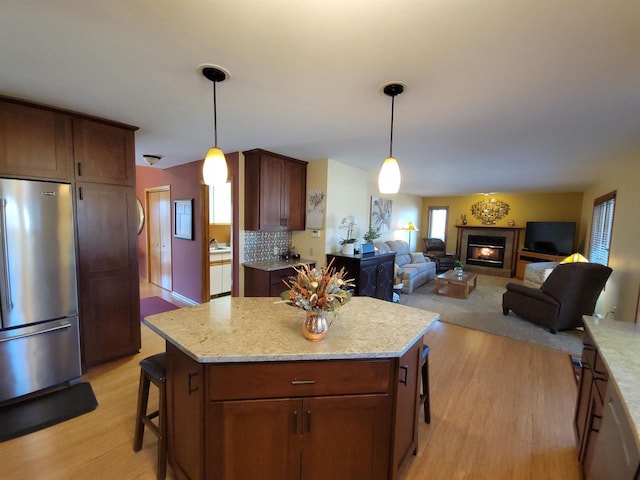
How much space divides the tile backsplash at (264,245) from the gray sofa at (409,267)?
2.46 meters

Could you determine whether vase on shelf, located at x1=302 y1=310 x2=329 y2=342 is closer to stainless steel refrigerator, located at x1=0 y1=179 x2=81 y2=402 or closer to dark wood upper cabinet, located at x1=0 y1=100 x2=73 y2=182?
stainless steel refrigerator, located at x1=0 y1=179 x2=81 y2=402

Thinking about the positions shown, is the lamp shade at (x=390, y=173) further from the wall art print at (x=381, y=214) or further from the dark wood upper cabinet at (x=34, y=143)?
the wall art print at (x=381, y=214)

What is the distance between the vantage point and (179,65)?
5.28 feet

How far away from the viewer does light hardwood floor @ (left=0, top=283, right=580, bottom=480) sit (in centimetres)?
166

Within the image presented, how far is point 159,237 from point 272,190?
305cm

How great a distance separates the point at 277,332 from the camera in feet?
4.89

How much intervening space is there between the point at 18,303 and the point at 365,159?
12.7ft

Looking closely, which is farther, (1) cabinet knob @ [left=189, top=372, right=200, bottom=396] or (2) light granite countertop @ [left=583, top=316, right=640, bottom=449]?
(1) cabinet knob @ [left=189, top=372, right=200, bottom=396]

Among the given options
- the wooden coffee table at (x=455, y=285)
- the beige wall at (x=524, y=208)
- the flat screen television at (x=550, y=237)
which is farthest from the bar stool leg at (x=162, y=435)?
the beige wall at (x=524, y=208)

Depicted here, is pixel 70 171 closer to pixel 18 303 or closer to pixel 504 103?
pixel 18 303

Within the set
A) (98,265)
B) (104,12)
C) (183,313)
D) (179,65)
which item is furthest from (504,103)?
(98,265)

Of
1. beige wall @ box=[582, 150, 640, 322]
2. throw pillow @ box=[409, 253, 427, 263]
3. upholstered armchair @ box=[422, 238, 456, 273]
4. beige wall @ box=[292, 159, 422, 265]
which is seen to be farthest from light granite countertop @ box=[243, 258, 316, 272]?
upholstered armchair @ box=[422, 238, 456, 273]

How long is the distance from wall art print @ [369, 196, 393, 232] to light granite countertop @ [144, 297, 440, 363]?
17.3ft

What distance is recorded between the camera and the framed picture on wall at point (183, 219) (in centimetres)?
434
